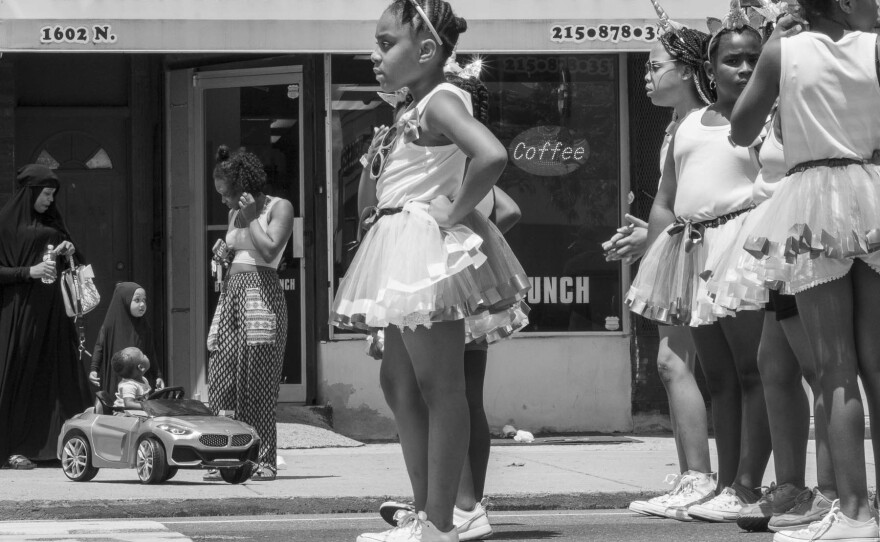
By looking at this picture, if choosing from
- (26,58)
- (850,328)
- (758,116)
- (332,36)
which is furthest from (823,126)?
(26,58)

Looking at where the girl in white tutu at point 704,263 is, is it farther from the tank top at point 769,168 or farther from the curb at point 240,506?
the curb at point 240,506

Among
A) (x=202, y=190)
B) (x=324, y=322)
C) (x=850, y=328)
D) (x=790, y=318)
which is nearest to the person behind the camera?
(x=850, y=328)

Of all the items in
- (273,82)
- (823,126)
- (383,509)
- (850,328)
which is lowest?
(383,509)

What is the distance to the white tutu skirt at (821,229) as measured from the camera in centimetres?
461

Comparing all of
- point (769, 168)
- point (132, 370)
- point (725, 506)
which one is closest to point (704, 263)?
point (769, 168)

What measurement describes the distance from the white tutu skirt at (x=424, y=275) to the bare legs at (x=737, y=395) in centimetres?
137

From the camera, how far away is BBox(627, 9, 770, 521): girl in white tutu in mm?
6078

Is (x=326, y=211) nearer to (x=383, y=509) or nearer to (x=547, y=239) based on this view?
(x=547, y=239)

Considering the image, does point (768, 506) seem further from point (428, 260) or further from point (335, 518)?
point (335, 518)

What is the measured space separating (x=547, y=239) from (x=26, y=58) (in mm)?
4875

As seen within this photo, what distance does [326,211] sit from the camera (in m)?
11.6

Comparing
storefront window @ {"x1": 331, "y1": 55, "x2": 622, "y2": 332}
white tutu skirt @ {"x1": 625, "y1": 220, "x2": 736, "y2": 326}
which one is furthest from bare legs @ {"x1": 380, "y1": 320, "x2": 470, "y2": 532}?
storefront window @ {"x1": 331, "y1": 55, "x2": 622, "y2": 332}

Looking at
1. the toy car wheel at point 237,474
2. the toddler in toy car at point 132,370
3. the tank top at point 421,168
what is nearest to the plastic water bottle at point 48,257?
the toddler in toy car at point 132,370

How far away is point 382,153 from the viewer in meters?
5.29
